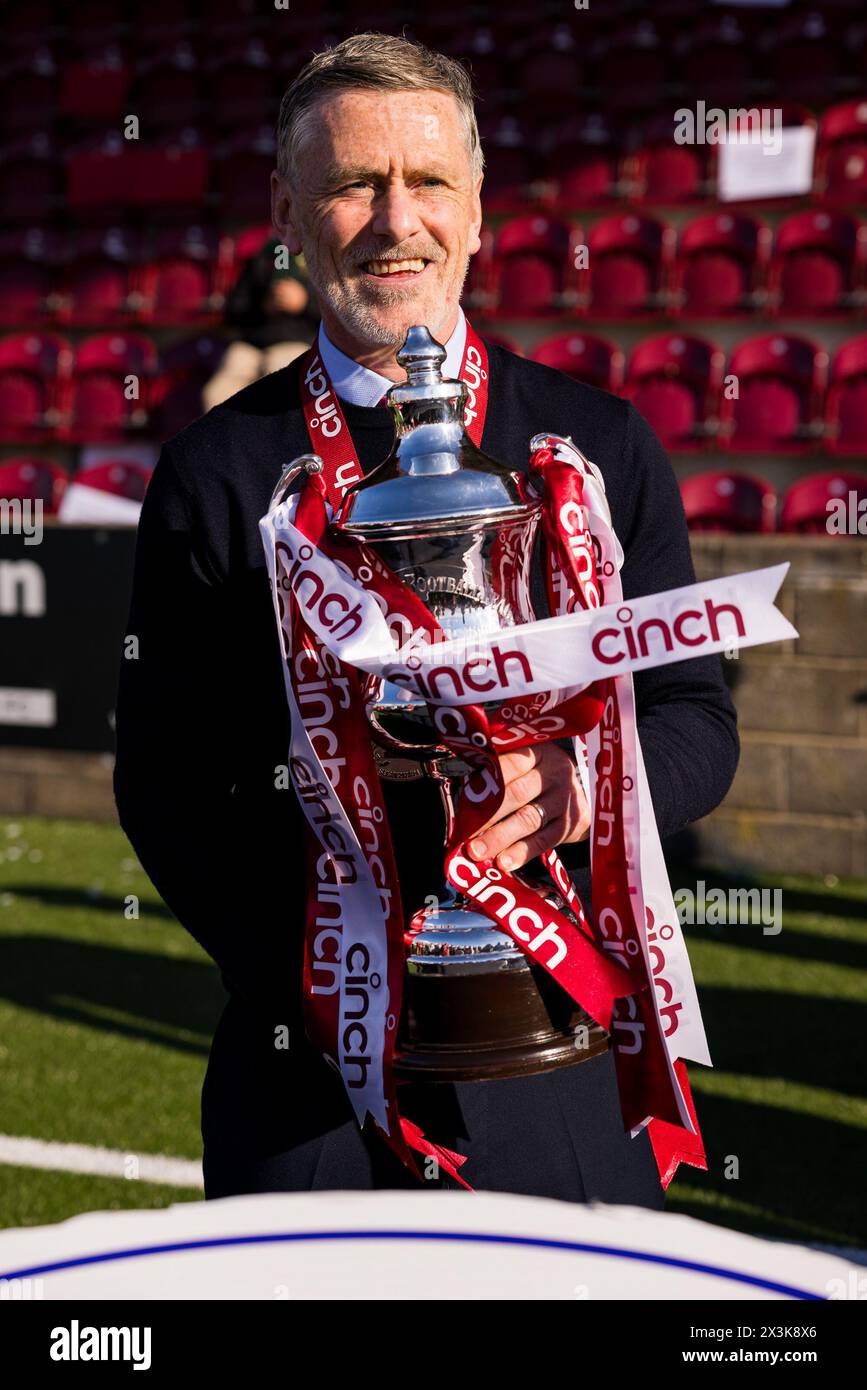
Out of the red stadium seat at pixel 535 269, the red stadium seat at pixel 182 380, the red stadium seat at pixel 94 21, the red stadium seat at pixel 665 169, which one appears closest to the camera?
the red stadium seat at pixel 182 380

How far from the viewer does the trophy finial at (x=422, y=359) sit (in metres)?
1.49

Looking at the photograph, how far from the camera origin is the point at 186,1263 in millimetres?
1149

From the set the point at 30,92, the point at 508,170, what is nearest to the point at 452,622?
the point at 508,170

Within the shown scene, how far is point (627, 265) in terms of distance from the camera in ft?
30.4

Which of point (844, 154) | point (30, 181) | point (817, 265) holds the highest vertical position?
point (30, 181)

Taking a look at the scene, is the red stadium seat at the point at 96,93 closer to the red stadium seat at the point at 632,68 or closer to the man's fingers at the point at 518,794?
the red stadium seat at the point at 632,68

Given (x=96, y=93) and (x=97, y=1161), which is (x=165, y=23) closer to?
(x=96, y=93)

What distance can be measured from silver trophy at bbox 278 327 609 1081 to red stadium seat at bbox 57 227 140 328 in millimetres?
9333

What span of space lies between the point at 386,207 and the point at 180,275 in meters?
9.23

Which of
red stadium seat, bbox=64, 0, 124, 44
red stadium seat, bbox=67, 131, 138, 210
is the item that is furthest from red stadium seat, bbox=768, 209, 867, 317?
red stadium seat, bbox=64, 0, 124, 44

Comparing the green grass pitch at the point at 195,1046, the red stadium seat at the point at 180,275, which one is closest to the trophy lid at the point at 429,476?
the green grass pitch at the point at 195,1046

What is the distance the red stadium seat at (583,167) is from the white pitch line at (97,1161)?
7.23 metres

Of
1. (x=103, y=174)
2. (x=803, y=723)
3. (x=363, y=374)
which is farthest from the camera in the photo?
(x=103, y=174)
